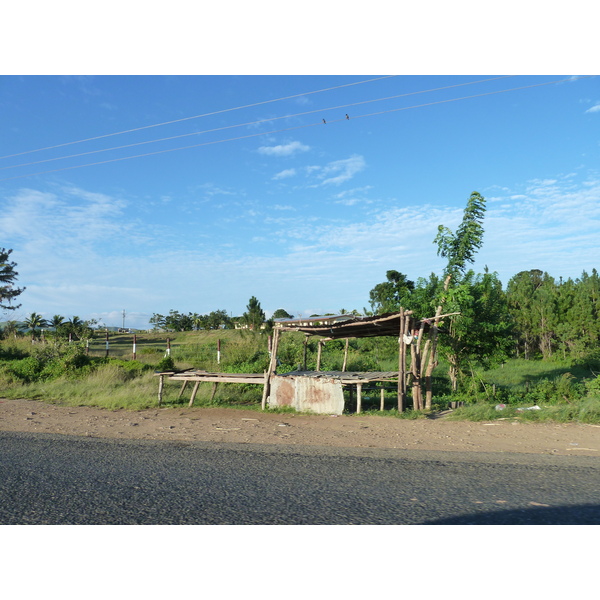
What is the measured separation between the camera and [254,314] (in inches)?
1321

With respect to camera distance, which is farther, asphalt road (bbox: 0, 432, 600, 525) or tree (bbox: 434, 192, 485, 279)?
tree (bbox: 434, 192, 485, 279)

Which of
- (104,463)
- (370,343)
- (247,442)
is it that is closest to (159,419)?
(247,442)

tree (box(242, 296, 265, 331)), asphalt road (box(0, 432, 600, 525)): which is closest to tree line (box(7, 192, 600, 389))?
tree (box(242, 296, 265, 331))

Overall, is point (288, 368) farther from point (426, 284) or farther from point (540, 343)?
point (540, 343)

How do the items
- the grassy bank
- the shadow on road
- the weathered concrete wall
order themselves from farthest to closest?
the weathered concrete wall < the grassy bank < the shadow on road

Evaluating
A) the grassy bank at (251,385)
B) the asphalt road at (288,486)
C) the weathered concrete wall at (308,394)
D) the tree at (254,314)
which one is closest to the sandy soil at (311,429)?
the weathered concrete wall at (308,394)

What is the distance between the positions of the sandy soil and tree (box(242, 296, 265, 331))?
20.5 m

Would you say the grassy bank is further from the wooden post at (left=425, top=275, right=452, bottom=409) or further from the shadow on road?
the shadow on road

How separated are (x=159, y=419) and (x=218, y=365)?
381 inches

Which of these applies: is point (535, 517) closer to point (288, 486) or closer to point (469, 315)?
point (288, 486)

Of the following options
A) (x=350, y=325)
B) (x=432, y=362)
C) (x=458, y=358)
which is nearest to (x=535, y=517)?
(x=432, y=362)

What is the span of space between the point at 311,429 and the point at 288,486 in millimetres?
4521

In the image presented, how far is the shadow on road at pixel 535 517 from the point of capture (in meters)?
3.66

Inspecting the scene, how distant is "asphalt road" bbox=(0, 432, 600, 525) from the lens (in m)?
3.85
